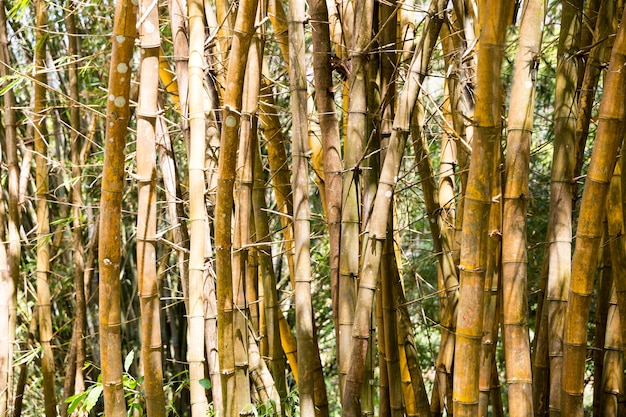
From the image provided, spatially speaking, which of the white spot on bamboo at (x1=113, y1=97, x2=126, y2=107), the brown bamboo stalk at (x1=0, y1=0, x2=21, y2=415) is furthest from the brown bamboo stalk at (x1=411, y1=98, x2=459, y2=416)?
the brown bamboo stalk at (x1=0, y1=0, x2=21, y2=415)

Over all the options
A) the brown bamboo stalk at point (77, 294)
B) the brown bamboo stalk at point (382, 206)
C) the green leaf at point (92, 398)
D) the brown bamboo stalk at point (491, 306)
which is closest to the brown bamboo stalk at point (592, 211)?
the brown bamboo stalk at point (491, 306)

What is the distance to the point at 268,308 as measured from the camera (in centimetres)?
263

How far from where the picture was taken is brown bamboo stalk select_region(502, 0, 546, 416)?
181 centimetres

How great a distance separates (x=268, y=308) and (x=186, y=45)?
0.96m

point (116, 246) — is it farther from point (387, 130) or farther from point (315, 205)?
point (315, 205)

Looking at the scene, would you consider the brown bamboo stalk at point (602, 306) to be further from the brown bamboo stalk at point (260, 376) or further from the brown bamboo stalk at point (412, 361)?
the brown bamboo stalk at point (260, 376)

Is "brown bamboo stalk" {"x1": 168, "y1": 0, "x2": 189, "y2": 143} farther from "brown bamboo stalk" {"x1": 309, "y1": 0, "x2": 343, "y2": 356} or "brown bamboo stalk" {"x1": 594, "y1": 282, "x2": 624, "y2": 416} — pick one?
"brown bamboo stalk" {"x1": 594, "y1": 282, "x2": 624, "y2": 416}

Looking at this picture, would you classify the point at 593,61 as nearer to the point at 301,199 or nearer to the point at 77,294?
the point at 301,199

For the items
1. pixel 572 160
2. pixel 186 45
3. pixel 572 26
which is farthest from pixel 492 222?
pixel 186 45

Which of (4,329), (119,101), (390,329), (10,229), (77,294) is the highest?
(10,229)

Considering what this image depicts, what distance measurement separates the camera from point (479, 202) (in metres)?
1.74

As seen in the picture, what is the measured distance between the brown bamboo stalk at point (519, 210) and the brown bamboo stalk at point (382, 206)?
26 centimetres

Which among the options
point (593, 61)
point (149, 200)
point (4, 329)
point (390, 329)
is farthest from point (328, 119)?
point (4, 329)

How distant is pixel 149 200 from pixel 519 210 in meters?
0.96
